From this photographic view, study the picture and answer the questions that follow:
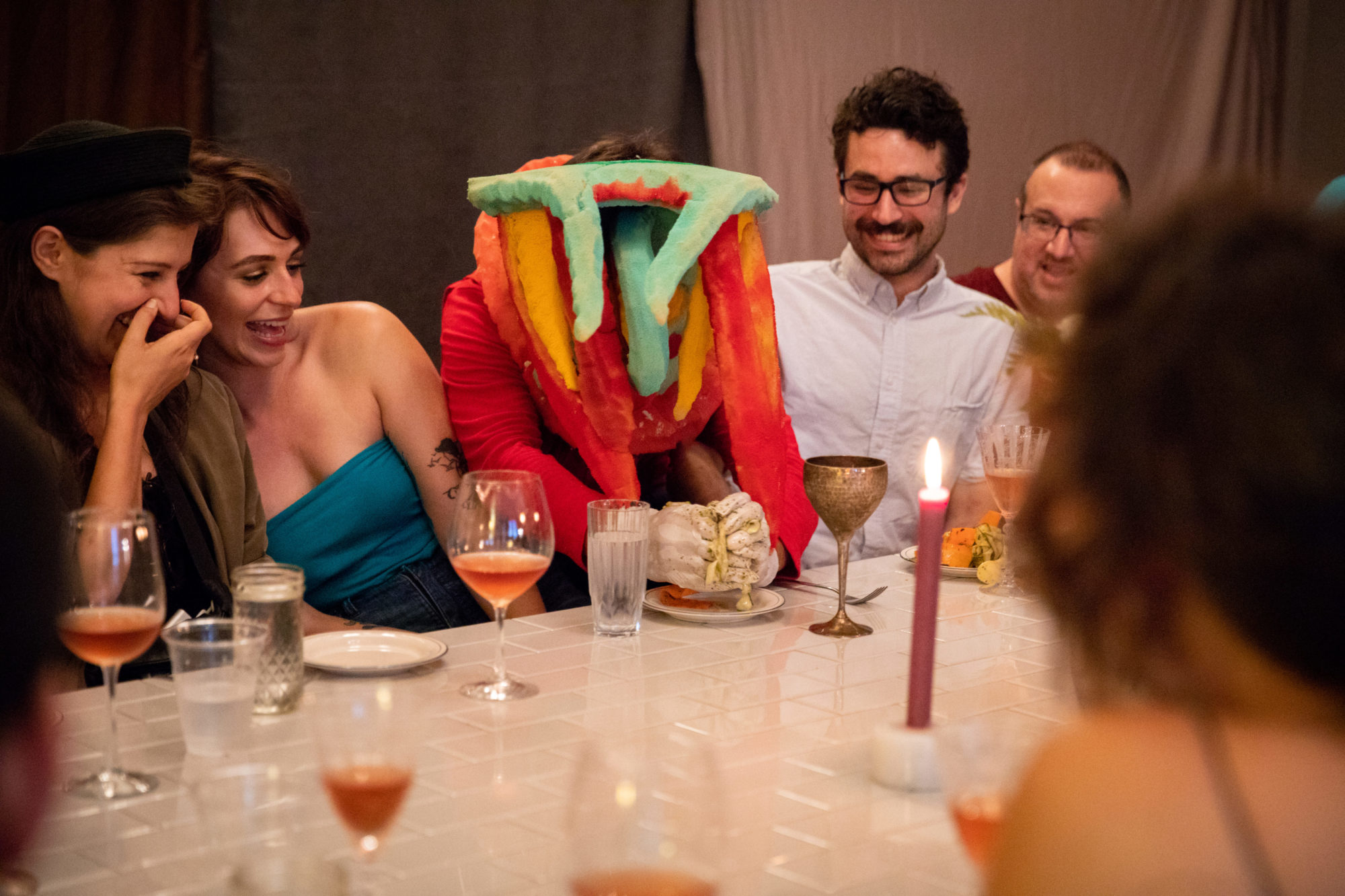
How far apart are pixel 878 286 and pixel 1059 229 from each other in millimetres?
504

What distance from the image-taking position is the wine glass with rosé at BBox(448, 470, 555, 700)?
136cm

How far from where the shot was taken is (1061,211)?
298cm

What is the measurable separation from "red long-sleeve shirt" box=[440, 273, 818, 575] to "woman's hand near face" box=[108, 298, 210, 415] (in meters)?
0.47

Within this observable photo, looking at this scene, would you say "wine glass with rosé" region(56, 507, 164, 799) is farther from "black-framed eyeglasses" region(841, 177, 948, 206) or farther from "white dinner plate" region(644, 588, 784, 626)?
"black-framed eyeglasses" region(841, 177, 948, 206)

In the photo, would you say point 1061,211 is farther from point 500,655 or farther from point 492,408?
point 500,655

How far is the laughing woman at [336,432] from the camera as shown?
2.14 m

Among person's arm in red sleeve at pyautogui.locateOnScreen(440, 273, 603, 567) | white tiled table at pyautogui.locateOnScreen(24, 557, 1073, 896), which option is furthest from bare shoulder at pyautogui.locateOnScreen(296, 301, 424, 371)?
white tiled table at pyautogui.locateOnScreen(24, 557, 1073, 896)

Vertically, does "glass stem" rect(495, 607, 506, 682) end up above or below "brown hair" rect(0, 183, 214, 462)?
below

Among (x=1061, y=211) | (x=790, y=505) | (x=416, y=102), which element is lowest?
(x=790, y=505)

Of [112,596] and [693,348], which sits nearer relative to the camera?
[112,596]

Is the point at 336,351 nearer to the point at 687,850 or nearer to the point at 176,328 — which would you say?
the point at 176,328

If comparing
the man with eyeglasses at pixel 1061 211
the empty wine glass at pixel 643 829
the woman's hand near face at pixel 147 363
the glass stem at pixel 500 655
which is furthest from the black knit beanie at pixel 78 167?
the man with eyeglasses at pixel 1061 211

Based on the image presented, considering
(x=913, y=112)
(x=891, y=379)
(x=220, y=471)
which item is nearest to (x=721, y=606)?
(x=220, y=471)

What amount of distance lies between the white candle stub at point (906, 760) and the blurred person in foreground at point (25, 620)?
847 millimetres
